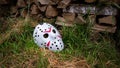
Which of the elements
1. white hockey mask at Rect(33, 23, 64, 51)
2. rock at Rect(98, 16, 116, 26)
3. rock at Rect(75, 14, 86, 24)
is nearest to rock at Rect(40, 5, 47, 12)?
white hockey mask at Rect(33, 23, 64, 51)

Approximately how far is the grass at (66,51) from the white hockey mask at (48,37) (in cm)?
6

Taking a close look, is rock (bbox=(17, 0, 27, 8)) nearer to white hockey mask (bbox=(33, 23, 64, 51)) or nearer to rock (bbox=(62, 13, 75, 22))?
white hockey mask (bbox=(33, 23, 64, 51))

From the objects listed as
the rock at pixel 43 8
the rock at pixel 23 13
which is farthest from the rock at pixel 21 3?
the rock at pixel 43 8

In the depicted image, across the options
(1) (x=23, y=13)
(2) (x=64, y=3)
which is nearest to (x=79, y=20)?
(2) (x=64, y=3)

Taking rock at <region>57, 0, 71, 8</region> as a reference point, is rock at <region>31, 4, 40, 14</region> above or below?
below

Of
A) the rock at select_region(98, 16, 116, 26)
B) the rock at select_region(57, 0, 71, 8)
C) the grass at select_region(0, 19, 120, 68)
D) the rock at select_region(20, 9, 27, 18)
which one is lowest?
the grass at select_region(0, 19, 120, 68)

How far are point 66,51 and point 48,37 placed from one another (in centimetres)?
25

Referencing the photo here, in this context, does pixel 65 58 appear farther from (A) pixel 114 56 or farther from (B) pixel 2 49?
(B) pixel 2 49

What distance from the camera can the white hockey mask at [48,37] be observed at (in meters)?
2.84

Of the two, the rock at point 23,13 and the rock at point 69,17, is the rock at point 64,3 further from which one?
the rock at point 23,13

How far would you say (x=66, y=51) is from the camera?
2.83 meters

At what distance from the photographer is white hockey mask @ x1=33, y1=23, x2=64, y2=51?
2836mm

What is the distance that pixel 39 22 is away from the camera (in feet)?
10.2

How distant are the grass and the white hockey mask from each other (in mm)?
64
